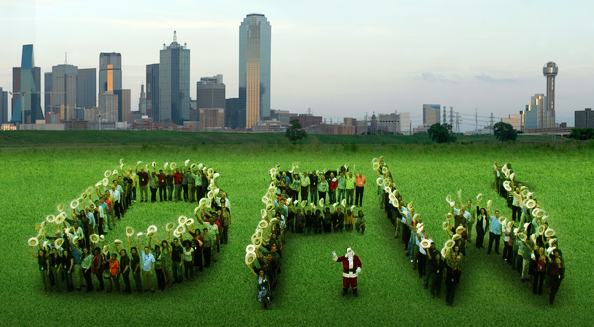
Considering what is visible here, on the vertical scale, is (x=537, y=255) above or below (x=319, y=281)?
above

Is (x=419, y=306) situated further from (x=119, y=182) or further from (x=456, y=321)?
(x=119, y=182)

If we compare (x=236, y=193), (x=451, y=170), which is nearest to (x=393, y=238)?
(x=236, y=193)

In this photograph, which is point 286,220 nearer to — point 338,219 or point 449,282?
point 338,219

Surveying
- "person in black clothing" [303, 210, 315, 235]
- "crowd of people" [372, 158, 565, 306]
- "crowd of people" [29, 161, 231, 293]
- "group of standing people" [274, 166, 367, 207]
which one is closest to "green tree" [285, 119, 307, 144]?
"group of standing people" [274, 166, 367, 207]

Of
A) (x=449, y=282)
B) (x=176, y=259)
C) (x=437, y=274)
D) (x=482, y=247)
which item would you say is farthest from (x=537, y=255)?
(x=176, y=259)

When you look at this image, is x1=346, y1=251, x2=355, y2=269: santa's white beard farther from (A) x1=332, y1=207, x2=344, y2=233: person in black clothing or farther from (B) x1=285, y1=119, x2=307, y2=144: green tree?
(B) x1=285, y1=119, x2=307, y2=144: green tree

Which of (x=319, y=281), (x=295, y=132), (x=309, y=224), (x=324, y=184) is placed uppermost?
(x=295, y=132)
